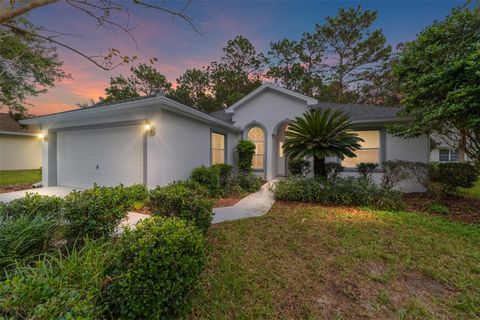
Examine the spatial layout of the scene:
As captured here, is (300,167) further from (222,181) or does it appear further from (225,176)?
(222,181)

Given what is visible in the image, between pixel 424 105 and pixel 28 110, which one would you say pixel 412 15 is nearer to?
pixel 424 105

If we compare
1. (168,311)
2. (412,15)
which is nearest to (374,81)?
(412,15)

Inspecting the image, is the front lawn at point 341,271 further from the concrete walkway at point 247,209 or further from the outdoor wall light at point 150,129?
the outdoor wall light at point 150,129

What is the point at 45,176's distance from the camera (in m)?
9.34

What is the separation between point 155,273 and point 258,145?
380 inches

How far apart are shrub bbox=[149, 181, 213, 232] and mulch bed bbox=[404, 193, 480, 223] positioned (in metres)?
6.24

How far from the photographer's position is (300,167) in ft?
31.5

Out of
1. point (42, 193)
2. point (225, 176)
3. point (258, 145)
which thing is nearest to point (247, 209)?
point (225, 176)

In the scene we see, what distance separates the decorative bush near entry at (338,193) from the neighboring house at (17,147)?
64.9 ft

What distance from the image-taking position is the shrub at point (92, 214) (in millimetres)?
2891

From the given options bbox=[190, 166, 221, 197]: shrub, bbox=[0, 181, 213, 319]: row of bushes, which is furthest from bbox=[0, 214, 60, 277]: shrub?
bbox=[190, 166, 221, 197]: shrub

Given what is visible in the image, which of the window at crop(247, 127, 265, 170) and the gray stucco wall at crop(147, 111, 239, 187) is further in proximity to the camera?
the window at crop(247, 127, 265, 170)

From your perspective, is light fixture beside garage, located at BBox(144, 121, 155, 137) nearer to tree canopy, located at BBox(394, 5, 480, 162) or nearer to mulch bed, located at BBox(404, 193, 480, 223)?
tree canopy, located at BBox(394, 5, 480, 162)

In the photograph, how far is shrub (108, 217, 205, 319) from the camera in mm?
1834
